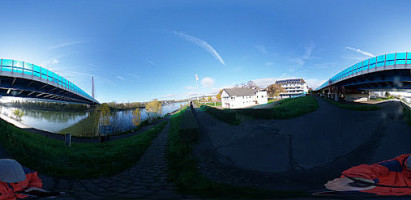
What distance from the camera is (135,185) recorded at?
2148 mm

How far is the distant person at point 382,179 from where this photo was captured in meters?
1.62

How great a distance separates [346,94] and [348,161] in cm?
726

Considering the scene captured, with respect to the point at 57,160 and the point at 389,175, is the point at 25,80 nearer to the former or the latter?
the point at 57,160

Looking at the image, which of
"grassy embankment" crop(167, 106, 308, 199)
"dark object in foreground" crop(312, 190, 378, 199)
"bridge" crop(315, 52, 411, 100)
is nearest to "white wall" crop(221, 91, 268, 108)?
"bridge" crop(315, 52, 411, 100)

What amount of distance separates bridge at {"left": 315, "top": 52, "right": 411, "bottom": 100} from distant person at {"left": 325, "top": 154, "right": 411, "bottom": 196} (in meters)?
5.86

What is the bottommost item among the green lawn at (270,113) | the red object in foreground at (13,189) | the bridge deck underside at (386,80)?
the red object in foreground at (13,189)

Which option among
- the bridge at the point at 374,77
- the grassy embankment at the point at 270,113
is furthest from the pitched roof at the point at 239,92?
the grassy embankment at the point at 270,113

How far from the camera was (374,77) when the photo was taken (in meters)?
6.50

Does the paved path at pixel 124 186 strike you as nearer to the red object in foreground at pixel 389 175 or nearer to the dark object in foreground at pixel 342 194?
the dark object in foreground at pixel 342 194

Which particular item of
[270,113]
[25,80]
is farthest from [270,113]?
[25,80]

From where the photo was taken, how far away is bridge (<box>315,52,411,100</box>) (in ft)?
16.8

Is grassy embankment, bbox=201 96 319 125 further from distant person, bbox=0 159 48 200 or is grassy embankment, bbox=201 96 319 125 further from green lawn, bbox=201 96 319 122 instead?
distant person, bbox=0 159 48 200

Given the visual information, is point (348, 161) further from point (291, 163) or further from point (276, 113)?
point (276, 113)

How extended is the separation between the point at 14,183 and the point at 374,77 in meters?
11.8
